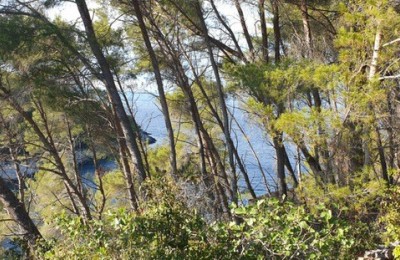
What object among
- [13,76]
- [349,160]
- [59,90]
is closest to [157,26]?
[59,90]

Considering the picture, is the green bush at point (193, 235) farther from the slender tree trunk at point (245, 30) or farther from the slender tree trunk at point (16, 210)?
the slender tree trunk at point (245, 30)

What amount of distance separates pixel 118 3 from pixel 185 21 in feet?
4.07

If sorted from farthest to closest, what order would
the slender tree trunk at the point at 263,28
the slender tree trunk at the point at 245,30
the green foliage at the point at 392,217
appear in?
the slender tree trunk at the point at 245,30 → the slender tree trunk at the point at 263,28 → the green foliage at the point at 392,217

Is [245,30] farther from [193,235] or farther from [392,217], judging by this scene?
[193,235]

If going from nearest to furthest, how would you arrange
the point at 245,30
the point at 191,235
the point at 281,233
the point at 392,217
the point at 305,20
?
the point at 281,233, the point at 191,235, the point at 392,217, the point at 305,20, the point at 245,30

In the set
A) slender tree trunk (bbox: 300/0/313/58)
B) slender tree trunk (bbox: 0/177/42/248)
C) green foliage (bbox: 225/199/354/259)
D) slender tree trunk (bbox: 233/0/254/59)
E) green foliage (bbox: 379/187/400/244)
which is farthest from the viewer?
slender tree trunk (bbox: 233/0/254/59)

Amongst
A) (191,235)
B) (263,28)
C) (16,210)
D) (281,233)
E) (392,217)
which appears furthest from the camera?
(263,28)

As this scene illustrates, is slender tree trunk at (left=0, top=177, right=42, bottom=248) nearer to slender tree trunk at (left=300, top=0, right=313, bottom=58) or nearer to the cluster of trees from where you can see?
the cluster of trees

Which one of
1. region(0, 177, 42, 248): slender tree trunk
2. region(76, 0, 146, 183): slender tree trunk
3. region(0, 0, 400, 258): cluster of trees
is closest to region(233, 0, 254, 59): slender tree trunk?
region(0, 0, 400, 258): cluster of trees

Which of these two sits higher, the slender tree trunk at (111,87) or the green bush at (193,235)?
the slender tree trunk at (111,87)

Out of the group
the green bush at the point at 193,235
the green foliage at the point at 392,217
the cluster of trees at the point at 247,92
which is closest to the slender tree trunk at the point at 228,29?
the cluster of trees at the point at 247,92

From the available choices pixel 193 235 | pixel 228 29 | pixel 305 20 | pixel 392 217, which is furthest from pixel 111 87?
pixel 392 217

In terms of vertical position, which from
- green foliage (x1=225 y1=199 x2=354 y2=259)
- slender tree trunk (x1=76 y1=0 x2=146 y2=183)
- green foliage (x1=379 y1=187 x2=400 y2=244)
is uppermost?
slender tree trunk (x1=76 y1=0 x2=146 y2=183)

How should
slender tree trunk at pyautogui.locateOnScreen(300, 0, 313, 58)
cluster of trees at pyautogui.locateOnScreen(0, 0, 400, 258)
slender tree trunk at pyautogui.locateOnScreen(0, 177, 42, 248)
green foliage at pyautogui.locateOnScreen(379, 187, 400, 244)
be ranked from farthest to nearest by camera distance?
slender tree trunk at pyautogui.locateOnScreen(300, 0, 313, 58), slender tree trunk at pyautogui.locateOnScreen(0, 177, 42, 248), green foliage at pyautogui.locateOnScreen(379, 187, 400, 244), cluster of trees at pyautogui.locateOnScreen(0, 0, 400, 258)
